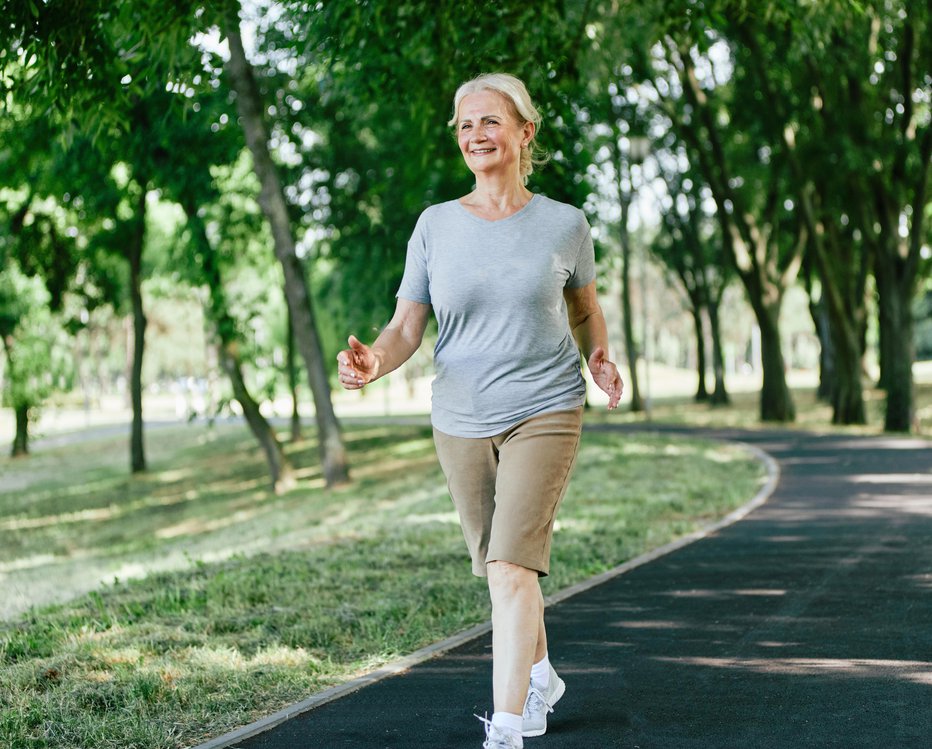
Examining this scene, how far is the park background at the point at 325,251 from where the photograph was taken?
269 inches

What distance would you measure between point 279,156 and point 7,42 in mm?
18868

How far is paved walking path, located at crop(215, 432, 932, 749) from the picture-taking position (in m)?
4.55

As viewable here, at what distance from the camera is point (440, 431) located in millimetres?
4332

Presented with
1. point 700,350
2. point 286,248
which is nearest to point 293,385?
point 286,248

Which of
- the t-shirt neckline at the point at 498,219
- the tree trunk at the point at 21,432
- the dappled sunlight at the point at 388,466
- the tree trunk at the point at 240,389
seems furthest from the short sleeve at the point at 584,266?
the tree trunk at the point at 21,432

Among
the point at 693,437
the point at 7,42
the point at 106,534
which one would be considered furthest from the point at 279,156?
the point at 7,42

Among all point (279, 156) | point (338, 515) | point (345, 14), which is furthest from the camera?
point (279, 156)

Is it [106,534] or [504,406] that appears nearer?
[504,406]

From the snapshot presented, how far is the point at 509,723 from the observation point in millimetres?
4047

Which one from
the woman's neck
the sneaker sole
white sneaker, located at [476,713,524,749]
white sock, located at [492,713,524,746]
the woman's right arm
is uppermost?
the woman's neck

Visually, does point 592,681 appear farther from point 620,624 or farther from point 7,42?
point 7,42

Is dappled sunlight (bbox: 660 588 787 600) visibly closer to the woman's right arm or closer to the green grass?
the green grass

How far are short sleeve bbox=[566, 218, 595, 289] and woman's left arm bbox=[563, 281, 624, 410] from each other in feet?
0.09

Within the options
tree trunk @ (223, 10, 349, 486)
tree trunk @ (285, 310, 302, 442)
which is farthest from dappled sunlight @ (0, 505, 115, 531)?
tree trunk @ (285, 310, 302, 442)
